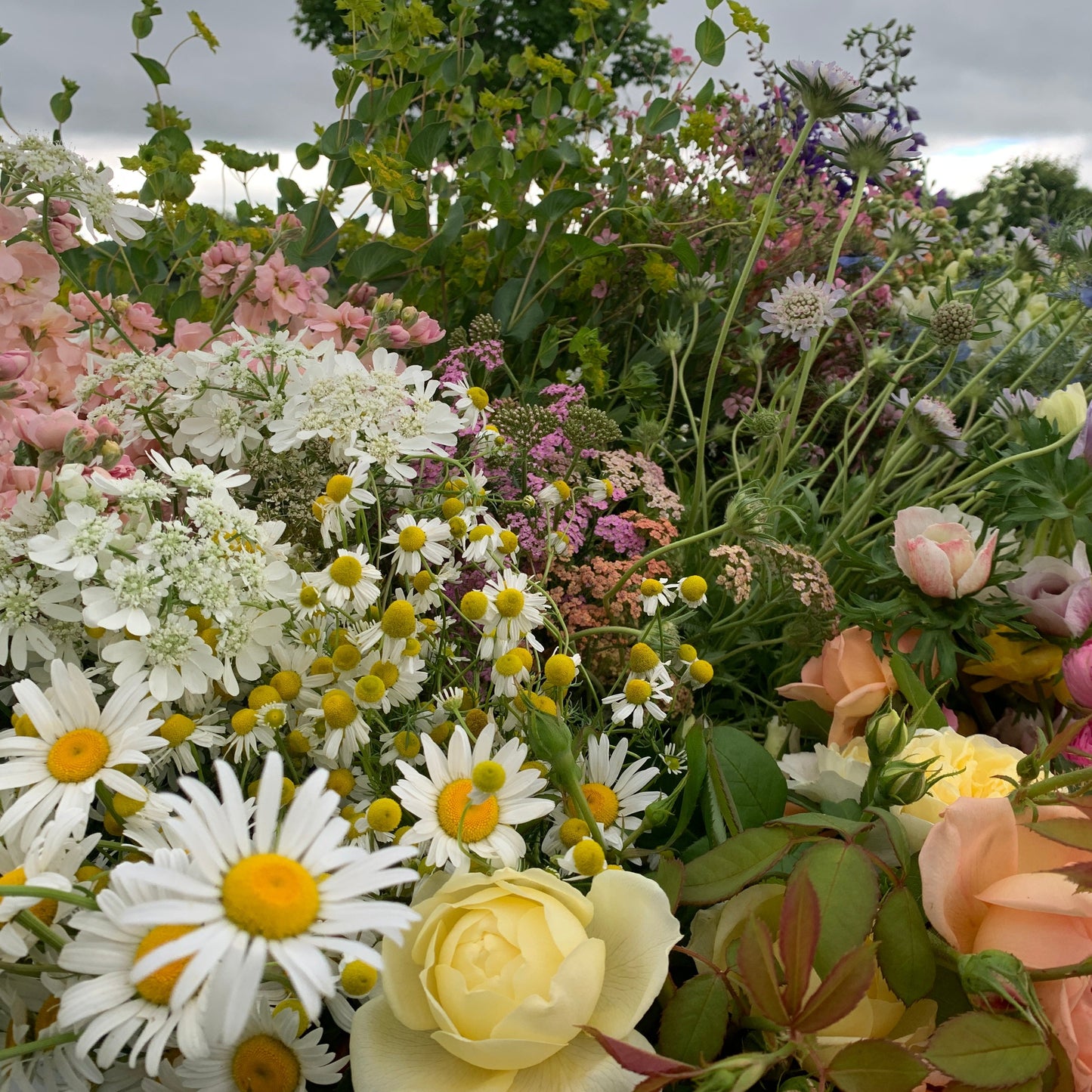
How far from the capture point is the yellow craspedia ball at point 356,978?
0.36 metres

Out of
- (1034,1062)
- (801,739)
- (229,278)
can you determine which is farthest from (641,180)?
(1034,1062)

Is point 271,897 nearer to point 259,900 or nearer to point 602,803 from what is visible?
point 259,900

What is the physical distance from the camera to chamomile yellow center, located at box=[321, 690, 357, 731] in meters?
0.46

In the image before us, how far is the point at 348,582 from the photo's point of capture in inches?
19.6

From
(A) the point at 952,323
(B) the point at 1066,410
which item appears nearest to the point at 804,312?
(A) the point at 952,323

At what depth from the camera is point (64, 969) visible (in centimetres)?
36

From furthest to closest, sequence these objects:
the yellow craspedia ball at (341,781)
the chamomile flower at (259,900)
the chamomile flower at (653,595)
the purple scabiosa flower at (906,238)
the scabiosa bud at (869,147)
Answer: the purple scabiosa flower at (906,238)
the scabiosa bud at (869,147)
the chamomile flower at (653,595)
the yellow craspedia ball at (341,781)
the chamomile flower at (259,900)

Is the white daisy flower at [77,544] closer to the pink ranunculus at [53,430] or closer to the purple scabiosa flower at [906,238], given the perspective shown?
the pink ranunculus at [53,430]

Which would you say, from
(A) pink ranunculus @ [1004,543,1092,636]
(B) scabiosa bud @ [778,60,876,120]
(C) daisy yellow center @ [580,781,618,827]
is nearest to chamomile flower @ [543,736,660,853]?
(C) daisy yellow center @ [580,781,618,827]

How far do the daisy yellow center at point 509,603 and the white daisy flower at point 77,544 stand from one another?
0.22 m

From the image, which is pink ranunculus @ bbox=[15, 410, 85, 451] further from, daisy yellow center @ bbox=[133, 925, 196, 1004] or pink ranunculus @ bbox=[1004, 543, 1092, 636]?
pink ranunculus @ bbox=[1004, 543, 1092, 636]

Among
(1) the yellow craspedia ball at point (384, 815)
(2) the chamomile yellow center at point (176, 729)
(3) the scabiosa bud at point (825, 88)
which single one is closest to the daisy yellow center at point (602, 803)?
(1) the yellow craspedia ball at point (384, 815)

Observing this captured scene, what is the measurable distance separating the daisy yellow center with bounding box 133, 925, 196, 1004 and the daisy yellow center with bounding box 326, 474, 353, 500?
267 millimetres

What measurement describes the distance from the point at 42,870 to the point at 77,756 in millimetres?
60
